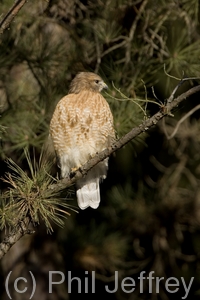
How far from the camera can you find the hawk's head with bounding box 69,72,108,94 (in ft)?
13.5

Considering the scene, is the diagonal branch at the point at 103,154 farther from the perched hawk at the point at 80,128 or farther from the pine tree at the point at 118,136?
the perched hawk at the point at 80,128

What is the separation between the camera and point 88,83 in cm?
414

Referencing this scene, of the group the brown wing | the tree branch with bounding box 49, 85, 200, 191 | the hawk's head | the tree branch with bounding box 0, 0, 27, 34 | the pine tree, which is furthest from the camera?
the pine tree

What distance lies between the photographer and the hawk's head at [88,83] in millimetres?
4124

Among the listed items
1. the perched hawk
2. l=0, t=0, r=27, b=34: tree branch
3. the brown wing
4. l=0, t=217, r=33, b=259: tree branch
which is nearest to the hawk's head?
the perched hawk

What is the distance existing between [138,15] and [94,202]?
1.22m

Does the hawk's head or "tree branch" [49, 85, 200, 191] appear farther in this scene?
the hawk's head

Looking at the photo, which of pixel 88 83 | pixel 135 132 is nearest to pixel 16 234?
pixel 135 132

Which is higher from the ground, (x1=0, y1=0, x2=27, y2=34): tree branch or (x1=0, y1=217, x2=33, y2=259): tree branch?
(x1=0, y1=0, x2=27, y2=34): tree branch

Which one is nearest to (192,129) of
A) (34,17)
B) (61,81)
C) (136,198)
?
(136,198)

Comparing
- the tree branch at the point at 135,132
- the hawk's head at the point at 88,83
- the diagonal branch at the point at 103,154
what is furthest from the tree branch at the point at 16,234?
the hawk's head at the point at 88,83

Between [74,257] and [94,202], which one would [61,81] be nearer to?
[94,202]

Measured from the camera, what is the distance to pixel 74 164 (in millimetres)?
3990

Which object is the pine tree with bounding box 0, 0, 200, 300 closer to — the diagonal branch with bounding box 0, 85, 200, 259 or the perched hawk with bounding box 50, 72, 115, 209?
the diagonal branch with bounding box 0, 85, 200, 259
